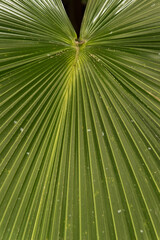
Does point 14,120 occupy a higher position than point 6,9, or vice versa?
point 6,9

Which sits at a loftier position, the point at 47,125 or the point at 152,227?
the point at 47,125

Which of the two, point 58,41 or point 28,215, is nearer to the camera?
point 28,215

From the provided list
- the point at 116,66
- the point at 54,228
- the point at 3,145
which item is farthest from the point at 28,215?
the point at 116,66

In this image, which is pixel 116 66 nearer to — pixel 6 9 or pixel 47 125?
pixel 47 125

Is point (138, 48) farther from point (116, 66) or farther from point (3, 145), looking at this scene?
point (3, 145)

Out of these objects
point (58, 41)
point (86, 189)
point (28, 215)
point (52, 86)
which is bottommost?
point (28, 215)

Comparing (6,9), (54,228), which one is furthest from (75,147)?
(6,9)
